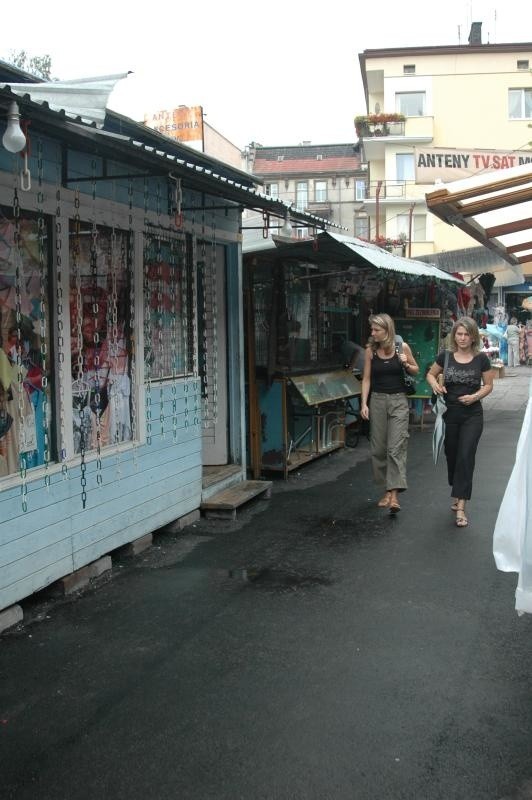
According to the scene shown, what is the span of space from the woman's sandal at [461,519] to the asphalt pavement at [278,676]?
0.24 metres

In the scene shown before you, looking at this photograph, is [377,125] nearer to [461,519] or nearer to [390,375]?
[390,375]

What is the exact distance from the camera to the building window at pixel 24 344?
451 cm

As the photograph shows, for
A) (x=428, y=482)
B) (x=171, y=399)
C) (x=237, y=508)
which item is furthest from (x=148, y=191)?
(x=428, y=482)

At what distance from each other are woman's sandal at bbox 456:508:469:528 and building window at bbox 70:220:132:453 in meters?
2.91

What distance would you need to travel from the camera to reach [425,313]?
1267 cm

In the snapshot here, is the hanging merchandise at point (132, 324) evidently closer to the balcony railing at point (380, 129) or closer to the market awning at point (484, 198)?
the market awning at point (484, 198)

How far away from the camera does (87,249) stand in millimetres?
5312

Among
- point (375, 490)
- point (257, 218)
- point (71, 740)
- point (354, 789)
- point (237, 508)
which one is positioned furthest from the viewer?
point (257, 218)

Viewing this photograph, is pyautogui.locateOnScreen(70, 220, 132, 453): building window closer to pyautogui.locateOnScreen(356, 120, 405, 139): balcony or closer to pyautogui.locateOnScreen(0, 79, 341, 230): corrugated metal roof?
pyautogui.locateOnScreen(0, 79, 341, 230): corrugated metal roof

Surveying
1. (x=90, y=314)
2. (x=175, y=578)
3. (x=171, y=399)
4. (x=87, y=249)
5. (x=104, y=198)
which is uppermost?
(x=104, y=198)

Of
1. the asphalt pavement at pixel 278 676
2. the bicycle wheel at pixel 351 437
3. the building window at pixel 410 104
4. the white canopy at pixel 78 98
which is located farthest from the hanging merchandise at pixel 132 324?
the building window at pixel 410 104

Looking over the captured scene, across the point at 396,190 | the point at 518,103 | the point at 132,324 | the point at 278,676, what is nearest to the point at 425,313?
the point at 132,324

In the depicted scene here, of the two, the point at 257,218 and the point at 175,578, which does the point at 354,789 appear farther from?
the point at 257,218

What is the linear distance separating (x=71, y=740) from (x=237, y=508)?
12.9 feet
